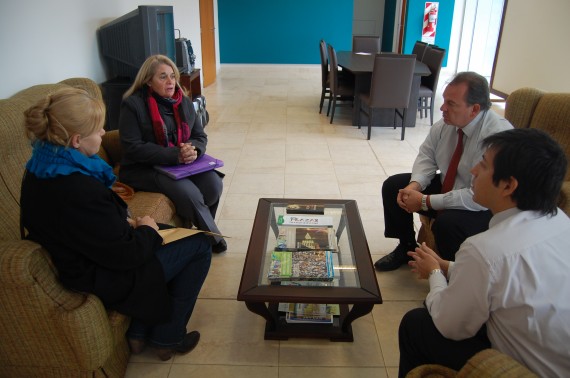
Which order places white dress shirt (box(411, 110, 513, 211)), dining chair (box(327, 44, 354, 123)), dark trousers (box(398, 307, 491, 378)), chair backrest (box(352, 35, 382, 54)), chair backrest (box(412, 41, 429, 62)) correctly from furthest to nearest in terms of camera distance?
chair backrest (box(352, 35, 382, 54)), chair backrest (box(412, 41, 429, 62)), dining chair (box(327, 44, 354, 123)), white dress shirt (box(411, 110, 513, 211)), dark trousers (box(398, 307, 491, 378))

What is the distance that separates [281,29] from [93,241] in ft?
31.9

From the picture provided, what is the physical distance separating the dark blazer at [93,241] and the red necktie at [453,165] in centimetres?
146

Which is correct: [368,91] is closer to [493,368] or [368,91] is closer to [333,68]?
[333,68]

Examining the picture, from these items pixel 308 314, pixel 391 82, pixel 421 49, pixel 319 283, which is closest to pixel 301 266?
pixel 319 283

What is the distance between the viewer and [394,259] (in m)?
2.47

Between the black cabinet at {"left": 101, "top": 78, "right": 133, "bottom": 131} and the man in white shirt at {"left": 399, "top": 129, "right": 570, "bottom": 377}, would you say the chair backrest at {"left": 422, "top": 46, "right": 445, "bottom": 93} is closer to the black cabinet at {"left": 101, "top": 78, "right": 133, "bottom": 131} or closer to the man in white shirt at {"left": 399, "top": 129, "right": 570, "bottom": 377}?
the black cabinet at {"left": 101, "top": 78, "right": 133, "bottom": 131}

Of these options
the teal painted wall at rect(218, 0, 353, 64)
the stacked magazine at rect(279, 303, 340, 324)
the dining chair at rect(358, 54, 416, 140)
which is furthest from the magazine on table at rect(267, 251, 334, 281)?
the teal painted wall at rect(218, 0, 353, 64)

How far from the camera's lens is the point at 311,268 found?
69.1 inches

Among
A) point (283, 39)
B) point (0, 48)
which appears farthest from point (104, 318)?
point (283, 39)

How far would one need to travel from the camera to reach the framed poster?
8742 mm

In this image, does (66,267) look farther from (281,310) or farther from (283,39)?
(283,39)

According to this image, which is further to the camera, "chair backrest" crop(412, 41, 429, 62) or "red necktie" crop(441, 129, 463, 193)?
"chair backrest" crop(412, 41, 429, 62)

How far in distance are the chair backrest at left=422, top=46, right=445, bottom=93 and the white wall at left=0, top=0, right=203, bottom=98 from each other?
3582 mm

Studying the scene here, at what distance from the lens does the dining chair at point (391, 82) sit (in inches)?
183
